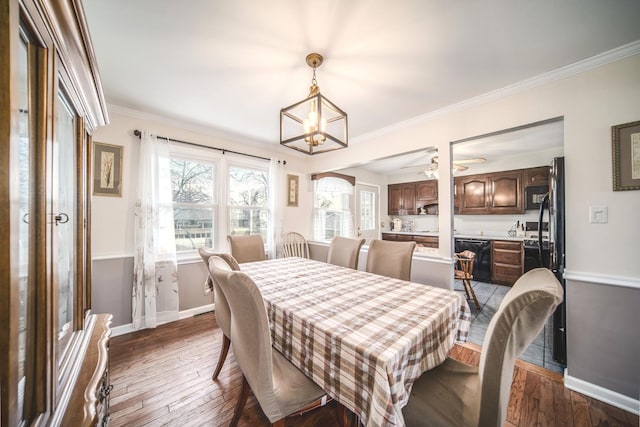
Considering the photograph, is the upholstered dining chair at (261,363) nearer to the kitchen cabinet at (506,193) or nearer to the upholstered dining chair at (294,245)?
the upholstered dining chair at (294,245)

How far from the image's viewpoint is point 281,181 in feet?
12.0

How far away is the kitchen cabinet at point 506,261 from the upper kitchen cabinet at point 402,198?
1.83m

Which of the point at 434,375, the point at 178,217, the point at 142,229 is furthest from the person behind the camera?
the point at 178,217

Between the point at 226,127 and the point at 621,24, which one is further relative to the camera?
the point at 226,127

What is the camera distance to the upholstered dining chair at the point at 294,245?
3.72m

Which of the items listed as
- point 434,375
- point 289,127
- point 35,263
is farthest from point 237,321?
point 289,127

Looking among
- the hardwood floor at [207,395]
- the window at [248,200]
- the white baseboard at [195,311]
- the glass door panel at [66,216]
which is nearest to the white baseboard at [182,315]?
the white baseboard at [195,311]

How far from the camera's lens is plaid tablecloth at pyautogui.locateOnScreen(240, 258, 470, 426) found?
832 mm

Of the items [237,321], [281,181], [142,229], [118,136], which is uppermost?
[118,136]

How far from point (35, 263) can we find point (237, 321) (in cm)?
76

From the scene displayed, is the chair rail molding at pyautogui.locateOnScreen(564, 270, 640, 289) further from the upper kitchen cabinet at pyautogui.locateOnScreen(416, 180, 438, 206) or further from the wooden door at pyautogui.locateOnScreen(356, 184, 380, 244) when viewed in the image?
the upper kitchen cabinet at pyautogui.locateOnScreen(416, 180, 438, 206)

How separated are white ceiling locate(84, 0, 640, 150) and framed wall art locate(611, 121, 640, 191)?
0.56 m

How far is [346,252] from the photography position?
256 cm

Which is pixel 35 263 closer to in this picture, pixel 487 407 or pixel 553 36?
pixel 487 407
